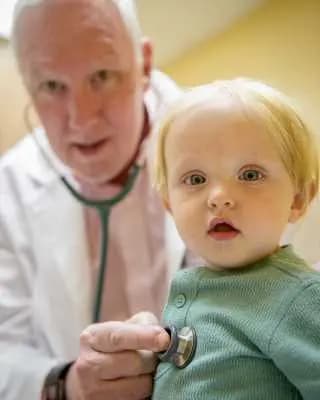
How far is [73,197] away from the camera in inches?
46.1

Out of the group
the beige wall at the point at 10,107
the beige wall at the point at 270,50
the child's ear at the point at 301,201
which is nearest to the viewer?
the child's ear at the point at 301,201

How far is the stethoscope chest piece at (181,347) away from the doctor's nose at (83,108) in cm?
51

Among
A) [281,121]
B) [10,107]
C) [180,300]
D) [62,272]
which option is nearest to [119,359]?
[180,300]

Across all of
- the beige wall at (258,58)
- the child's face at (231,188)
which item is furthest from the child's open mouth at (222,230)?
the beige wall at (258,58)

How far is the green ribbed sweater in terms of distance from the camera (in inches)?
19.6

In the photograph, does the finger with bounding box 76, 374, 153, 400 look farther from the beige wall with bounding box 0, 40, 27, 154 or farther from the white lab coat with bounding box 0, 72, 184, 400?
the beige wall with bounding box 0, 40, 27, 154

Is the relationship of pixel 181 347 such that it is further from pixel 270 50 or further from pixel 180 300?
pixel 270 50

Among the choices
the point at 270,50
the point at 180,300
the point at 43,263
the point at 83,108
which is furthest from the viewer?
the point at 270,50

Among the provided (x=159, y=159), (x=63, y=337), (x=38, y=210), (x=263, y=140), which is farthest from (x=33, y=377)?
(x=263, y=140)

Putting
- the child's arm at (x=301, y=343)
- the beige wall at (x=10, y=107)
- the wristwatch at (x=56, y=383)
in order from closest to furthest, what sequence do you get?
the child's arm at (x=301, y=343) → the wristwatch at (x=56, y=383) → the beige wall at (x=10, y=107)

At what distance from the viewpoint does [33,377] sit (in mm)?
922

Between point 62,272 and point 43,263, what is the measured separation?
0.05m

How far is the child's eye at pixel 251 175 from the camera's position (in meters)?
0.55

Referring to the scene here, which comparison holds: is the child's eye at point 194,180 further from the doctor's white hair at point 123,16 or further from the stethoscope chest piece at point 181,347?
the doctor's white hair at point 123,16
